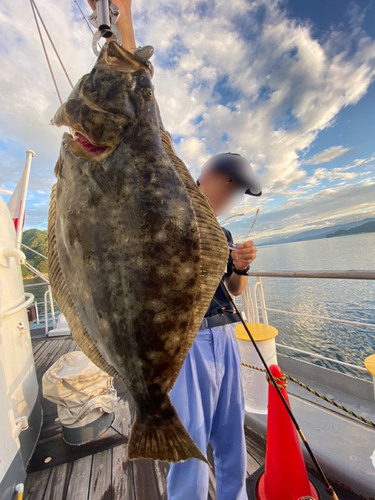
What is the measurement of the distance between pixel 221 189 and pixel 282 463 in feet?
7.55

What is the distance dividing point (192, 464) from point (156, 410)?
3.01 ft

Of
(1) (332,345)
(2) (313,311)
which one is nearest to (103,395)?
(1) (332,345)

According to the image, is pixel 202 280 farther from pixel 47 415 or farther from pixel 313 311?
pixel 313 311

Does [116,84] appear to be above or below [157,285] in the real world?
above

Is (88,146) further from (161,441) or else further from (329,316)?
(329,316)

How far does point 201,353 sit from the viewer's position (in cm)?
171

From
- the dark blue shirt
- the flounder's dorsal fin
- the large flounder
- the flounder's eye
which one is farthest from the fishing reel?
the dark blue shirt

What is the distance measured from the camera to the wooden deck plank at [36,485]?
2.39m

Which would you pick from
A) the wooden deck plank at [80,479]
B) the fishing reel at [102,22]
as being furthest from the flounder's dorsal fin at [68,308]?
the wooden deck plank at [80,479]

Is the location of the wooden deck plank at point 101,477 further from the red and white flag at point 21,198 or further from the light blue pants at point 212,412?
the red and white flag at point 21,198

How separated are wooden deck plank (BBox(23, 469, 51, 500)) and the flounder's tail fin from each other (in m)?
2.36

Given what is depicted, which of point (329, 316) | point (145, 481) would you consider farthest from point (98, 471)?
point (329, 316)

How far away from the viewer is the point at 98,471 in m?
2.62

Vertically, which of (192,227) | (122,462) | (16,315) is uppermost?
(192,227)
